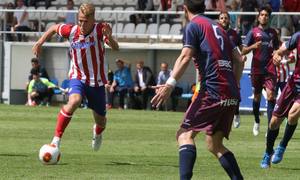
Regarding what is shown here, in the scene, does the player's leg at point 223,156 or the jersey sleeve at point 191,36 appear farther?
the player's leg at point 223,156

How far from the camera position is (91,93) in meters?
14.2

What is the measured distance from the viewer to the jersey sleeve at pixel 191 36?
30.8 feet

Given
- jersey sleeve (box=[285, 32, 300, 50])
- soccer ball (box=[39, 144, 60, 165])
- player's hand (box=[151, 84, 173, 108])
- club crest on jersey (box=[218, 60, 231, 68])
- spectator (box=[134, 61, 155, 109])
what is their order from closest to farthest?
player's hand (box=[151, 84, 173, 108]) → club crest on jersey (box=[218, 60, 231, 68]) → soccer ball (box=[39, 144, 60, 165]) → jersey sleeve (box=[285, 32, 300, 50]) → spectator (box=[134, 61, 155, 109])

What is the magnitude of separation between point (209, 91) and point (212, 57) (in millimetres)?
367

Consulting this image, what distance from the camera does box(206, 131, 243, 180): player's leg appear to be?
9.69 meters

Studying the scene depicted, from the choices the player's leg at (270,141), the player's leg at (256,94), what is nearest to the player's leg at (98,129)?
the player's leg at (270,141)

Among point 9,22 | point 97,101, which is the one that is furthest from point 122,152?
point 9,22

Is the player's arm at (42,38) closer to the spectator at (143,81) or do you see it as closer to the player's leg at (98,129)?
the player's leg at (98,129)

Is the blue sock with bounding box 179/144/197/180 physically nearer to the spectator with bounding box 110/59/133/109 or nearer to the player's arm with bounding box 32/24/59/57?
the player's arm with bounding box 32/24/59/57

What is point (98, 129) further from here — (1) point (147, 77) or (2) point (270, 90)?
(1) point (147, 77)

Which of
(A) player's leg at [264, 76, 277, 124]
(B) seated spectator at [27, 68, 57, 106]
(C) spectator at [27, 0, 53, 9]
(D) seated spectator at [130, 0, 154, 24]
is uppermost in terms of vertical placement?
(A) player's leg at [264, 76, 277, 124]

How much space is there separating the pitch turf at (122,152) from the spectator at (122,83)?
6462 millimetres

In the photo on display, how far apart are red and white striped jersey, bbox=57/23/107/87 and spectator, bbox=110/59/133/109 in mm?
16233

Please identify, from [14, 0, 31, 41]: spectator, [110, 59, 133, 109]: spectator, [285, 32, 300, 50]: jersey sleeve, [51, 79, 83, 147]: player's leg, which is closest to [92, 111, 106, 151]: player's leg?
[51, 79, 83, 147]: player's leg
